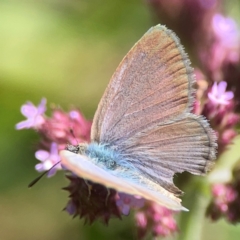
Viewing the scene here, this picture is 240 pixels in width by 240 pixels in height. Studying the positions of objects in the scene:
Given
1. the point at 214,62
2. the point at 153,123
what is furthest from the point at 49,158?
the point at 214,62

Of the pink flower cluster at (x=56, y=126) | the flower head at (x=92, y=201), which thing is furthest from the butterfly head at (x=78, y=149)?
the pink flower cluster at (x=56, y=126)

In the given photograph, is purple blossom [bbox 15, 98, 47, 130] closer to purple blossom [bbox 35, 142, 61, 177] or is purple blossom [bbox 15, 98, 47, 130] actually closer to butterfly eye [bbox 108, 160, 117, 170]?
purple blossom [bbox 35, 142, 61, 177]

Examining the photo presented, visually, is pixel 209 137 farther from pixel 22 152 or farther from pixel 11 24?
pixel 11 24

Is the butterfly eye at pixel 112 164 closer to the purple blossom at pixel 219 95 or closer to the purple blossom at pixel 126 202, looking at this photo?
the purple blossom at pixel 126 202

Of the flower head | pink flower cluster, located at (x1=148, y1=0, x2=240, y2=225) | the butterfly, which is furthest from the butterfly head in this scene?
pink flower cluster, located at (x1=148, y1=0, x2=240, y2=225)

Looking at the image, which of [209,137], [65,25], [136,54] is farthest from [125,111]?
[65,25]

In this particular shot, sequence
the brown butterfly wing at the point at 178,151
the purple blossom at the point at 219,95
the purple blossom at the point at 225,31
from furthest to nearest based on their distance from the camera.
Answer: the purple blossom at the point at 225,31
the purple blossom at the point at 219,95
the brown butterfly wing at the point at 178,151
